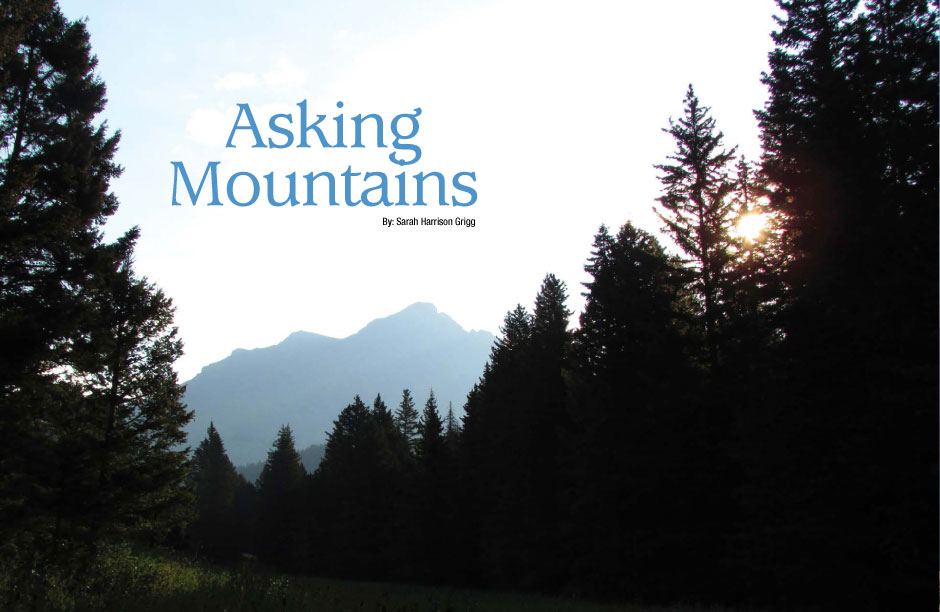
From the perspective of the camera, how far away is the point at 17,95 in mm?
16891

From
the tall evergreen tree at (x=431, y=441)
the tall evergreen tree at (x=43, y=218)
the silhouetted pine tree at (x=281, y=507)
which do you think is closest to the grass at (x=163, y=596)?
the tall evergreen tree at (x=43, y=218)

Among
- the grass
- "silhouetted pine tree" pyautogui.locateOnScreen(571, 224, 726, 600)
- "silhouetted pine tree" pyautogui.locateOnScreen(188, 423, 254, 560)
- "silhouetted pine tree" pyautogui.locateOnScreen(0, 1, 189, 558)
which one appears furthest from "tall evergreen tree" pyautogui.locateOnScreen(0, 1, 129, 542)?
"silhouetted pine tree" pyautogui.locateOnScreen(188, 423, 254, 560)

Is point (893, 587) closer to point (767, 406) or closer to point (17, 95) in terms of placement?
point (767, 406)

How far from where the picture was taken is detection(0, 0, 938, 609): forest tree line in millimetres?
13820

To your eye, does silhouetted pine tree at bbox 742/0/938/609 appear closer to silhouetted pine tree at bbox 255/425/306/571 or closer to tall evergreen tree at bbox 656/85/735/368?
tall evergreen tree at bbox 656/85/735/368

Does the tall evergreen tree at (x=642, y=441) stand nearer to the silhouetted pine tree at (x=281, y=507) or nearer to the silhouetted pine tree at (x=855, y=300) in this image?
the silhouetted pine tree at (x=855, y=300)

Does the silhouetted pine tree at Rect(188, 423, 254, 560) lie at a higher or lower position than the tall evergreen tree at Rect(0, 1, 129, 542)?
lower

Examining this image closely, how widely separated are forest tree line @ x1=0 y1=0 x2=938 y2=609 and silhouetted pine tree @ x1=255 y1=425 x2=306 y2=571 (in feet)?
136

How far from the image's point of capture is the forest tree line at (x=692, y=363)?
1382cm

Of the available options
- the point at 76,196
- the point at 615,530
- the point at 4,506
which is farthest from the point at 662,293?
the point at 4,506

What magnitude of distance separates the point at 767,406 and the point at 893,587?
17.1ft

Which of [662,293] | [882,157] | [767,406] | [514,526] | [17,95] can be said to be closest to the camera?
[882,157]

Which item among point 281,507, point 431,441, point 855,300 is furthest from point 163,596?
point 281,507

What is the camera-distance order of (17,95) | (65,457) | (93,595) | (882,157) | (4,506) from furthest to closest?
(65,457), (4,506), (17,95), (882,157), (93,595)
